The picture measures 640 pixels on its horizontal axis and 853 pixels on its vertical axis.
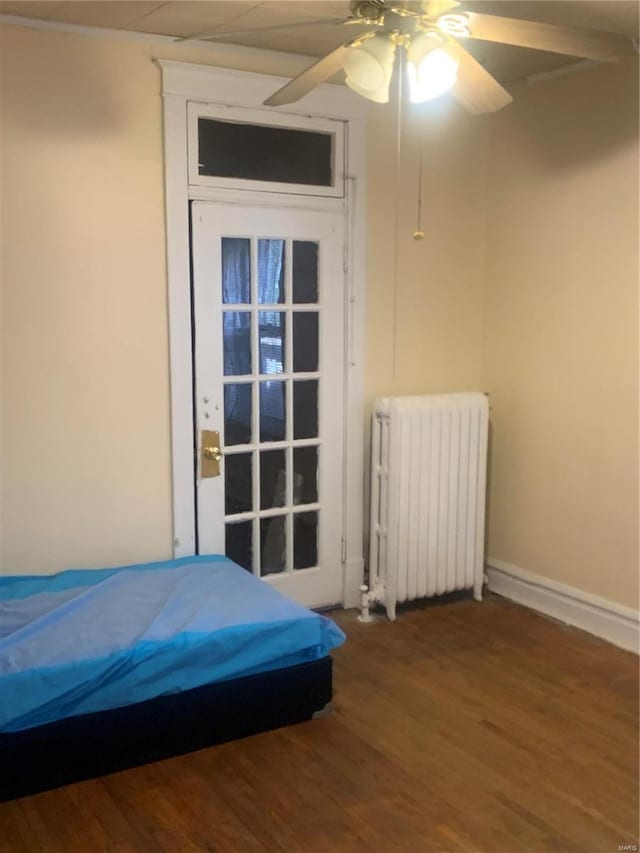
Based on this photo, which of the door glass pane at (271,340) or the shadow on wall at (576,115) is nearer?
the shadow on wall at (576,115)

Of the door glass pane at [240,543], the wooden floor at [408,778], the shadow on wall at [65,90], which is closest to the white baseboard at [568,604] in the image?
the wooden floor at [408,778]

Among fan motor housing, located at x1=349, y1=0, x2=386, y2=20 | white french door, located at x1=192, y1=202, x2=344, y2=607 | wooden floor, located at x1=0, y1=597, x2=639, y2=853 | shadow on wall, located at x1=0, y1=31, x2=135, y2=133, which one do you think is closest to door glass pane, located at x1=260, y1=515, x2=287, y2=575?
white french door, located at x1=192, y1=202, x2=344, y2=607

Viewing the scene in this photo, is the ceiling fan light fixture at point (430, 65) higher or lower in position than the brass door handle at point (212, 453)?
higher

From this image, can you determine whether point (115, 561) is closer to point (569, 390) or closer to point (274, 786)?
point (274, 786)

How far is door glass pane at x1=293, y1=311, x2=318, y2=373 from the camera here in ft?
12.9

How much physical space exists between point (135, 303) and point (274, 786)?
1.94 m

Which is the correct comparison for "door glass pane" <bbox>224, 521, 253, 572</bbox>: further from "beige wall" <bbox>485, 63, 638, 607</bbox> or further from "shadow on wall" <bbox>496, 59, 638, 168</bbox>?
"shadow on wall" <bbox>496, 59, 638, 168</bbox>

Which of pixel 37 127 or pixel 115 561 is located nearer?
pixel 37 127

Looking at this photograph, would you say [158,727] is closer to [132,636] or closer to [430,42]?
[132,636]

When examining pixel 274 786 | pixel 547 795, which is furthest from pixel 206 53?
pixel 547 795

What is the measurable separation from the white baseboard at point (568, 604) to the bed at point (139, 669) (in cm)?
Answer: 141

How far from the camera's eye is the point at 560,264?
3990mm

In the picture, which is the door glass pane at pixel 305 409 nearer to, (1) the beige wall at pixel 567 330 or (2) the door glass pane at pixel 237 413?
(2) the door glass pane at pixel 237 413

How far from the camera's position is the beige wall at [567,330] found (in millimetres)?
3705
